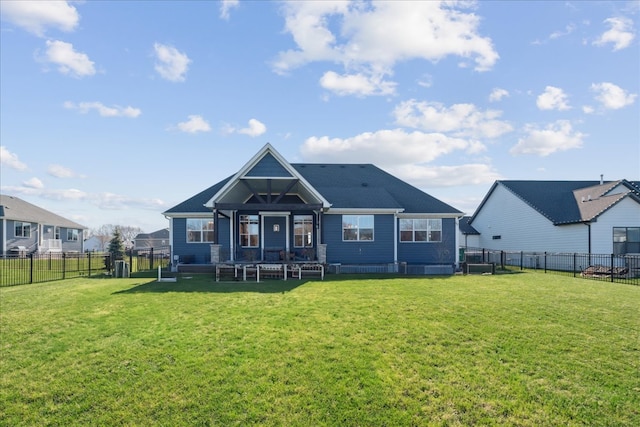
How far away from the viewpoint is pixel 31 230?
38.3 metres

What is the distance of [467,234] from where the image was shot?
123ft

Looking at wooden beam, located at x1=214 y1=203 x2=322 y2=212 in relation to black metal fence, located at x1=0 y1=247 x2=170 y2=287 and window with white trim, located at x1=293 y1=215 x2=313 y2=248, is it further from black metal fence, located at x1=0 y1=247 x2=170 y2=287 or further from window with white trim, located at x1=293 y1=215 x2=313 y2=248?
black metal fence, located at x1=0 y1=247 x2=170 y2=287

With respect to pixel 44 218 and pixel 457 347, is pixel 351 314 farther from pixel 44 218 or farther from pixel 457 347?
pixel 44 218

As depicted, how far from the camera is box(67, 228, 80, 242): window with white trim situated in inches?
1844

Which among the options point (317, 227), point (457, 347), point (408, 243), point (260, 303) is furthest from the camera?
point (408, 243)

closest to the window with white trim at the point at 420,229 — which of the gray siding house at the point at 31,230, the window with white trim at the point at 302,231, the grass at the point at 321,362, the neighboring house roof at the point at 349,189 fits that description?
the neighboring house roof at the point at 349,189

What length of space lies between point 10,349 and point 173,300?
14.0ft

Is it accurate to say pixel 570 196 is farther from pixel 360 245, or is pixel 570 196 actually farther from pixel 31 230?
pixel 31 230

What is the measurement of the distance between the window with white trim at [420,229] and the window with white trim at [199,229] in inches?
453

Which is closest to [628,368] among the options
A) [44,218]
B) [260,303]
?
[260,303]

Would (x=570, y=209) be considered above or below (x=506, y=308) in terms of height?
above

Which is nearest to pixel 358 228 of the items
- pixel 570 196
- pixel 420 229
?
pixel 420 229

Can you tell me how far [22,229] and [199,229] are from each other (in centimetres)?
2598

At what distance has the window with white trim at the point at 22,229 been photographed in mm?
36278
